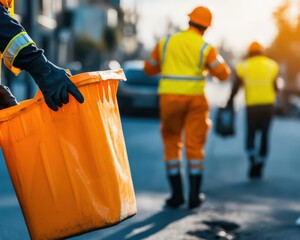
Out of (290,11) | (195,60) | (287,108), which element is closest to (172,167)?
(195,60)

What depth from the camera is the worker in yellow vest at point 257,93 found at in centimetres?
1005

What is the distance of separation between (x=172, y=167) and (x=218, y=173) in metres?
2.92

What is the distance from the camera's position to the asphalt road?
596 cm

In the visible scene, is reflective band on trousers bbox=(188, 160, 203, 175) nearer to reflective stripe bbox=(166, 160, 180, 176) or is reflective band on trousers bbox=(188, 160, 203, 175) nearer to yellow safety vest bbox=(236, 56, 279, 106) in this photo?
reflective stripe bbox=(166, 160, 180, 176)

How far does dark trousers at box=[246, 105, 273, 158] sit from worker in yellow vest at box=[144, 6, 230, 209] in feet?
9.56

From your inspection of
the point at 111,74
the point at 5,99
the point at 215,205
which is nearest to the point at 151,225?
the point at 215,205

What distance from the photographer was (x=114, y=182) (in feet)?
14.0

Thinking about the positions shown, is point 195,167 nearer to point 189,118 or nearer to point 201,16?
point 189,118

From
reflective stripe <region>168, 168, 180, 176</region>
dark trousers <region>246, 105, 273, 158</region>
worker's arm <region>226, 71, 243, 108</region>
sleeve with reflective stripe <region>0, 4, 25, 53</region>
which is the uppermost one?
sleeve with reflective stripe <region>0, 4, 25, 53</region>

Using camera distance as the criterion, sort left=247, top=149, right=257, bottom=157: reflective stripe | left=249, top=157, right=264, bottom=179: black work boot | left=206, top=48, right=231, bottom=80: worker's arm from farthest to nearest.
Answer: left=247, top=149, right=257, bottom=157: reflective stripe
left=249, top=157, right=264, bottom=179: black work boot
left=206, top=48, right=231, bottom=80: worker's arm

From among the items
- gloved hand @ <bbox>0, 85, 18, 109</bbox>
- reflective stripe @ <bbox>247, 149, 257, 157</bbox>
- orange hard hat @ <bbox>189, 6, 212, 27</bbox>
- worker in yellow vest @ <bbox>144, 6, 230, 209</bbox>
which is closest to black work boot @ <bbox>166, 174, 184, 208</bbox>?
worker in yellow vest @ <bbox>144, 6, 230, 209</bbox>

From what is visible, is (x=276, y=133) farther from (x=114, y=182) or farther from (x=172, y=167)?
(x=114, y=182)

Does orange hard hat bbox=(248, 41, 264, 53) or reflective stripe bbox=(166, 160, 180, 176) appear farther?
orange hard hat bbox=(248, 41, 264, 53)

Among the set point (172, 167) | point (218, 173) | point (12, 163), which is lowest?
point (218, 173)
